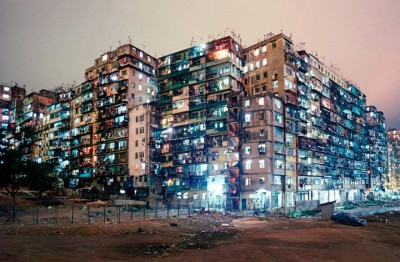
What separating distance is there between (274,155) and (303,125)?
17.7 metres

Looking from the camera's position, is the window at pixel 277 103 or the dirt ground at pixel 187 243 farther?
the window at pixel 277 103

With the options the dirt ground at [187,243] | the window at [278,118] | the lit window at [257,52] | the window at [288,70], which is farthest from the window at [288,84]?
the dirt ground at [187,243]

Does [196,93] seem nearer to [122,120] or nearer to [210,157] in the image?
[210,157]

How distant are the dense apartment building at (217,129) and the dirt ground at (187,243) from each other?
34.8 m

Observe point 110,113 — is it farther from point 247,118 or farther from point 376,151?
point 376,151

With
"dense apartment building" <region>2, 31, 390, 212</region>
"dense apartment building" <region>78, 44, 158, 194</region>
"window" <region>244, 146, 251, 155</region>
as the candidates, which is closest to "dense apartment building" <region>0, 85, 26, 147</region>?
"dense apartment building" <region>2, 31, 390, 212</region>

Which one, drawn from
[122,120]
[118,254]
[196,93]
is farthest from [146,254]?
[122,120]

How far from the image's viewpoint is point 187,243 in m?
32.7

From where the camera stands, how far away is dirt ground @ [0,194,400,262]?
2541 cm

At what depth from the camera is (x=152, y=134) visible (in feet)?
329

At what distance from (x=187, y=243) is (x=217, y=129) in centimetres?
5789

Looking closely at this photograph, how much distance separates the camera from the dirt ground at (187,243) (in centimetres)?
2541

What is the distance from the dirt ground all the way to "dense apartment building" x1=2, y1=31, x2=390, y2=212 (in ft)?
114

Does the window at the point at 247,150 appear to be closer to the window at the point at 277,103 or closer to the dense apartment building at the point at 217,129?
the dense apartment building at the point at 217,129
